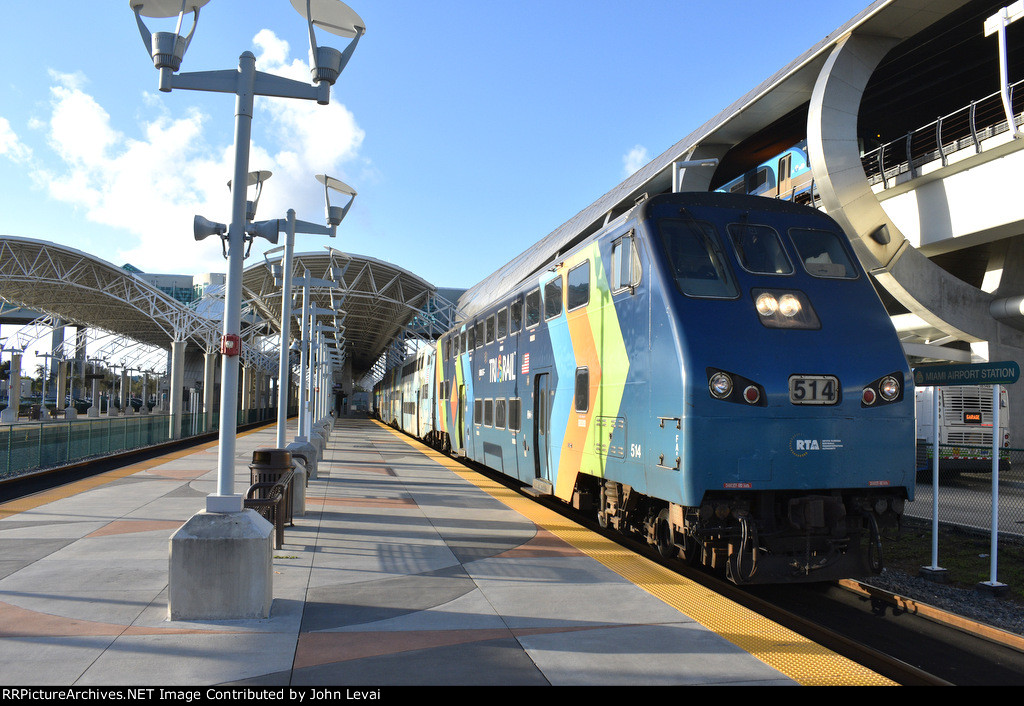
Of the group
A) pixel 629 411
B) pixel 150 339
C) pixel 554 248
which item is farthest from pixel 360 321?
pixel 629 411

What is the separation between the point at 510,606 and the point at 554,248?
30281 millimetres

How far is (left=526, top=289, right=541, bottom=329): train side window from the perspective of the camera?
12.4 meters

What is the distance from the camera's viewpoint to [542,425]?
1186cm

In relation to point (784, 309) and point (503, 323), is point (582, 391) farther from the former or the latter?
point (503, 323)

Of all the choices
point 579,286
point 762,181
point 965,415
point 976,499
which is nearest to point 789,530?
point 579,286

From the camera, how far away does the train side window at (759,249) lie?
7.96 meters

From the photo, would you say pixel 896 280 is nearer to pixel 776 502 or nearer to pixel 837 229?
pixel 837 229

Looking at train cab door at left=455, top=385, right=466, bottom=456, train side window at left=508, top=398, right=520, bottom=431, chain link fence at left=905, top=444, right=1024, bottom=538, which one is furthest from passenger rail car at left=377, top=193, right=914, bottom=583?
train cab door at left=455, top=385, right=466, bottom=456

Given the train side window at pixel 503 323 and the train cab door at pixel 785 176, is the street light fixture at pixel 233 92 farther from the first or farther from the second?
the train cab door at pixel 785 176

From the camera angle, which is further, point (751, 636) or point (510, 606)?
point (510, 606)

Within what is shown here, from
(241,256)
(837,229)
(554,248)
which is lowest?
(241,256)

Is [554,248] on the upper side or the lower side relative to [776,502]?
upper

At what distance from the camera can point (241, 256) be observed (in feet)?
22.8
